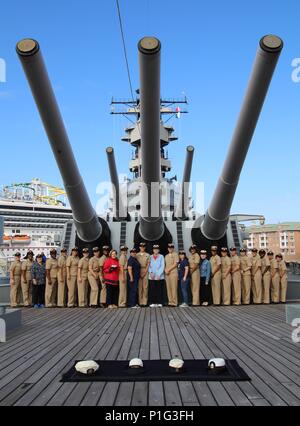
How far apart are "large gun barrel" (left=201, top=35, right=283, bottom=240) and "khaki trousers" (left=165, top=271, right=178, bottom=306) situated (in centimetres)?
99

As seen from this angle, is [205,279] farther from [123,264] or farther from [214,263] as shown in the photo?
[123,264]

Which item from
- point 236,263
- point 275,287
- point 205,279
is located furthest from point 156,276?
point 275,287

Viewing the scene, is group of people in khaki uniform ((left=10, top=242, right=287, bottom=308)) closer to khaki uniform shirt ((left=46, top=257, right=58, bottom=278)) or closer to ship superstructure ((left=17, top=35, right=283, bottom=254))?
khaki uniform shirt ((left=46, top=257, right=58, bottom=278))

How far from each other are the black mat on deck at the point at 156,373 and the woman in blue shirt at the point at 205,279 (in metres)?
3.61

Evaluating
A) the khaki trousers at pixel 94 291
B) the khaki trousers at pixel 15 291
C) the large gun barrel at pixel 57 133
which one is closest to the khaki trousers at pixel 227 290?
the khaki trousers at pixel 94 291

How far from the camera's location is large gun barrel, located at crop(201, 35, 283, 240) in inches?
174

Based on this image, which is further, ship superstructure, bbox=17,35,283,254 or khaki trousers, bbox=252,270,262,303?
khaki trousers, bbox=252,270,262,303

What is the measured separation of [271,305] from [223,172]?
228cm

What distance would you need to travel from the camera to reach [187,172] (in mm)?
10672

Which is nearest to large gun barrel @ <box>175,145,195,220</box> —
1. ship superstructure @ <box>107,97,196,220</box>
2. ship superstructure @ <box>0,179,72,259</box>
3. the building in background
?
ship superstructure @ <box>107,97,196,220</box>

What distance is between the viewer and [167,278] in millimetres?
6785

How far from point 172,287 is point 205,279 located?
20.2 inches

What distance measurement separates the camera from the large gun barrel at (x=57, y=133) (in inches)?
172

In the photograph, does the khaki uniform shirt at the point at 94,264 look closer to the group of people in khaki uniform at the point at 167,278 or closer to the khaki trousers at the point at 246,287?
the group of people in khaki uniform at the point at 167,278
